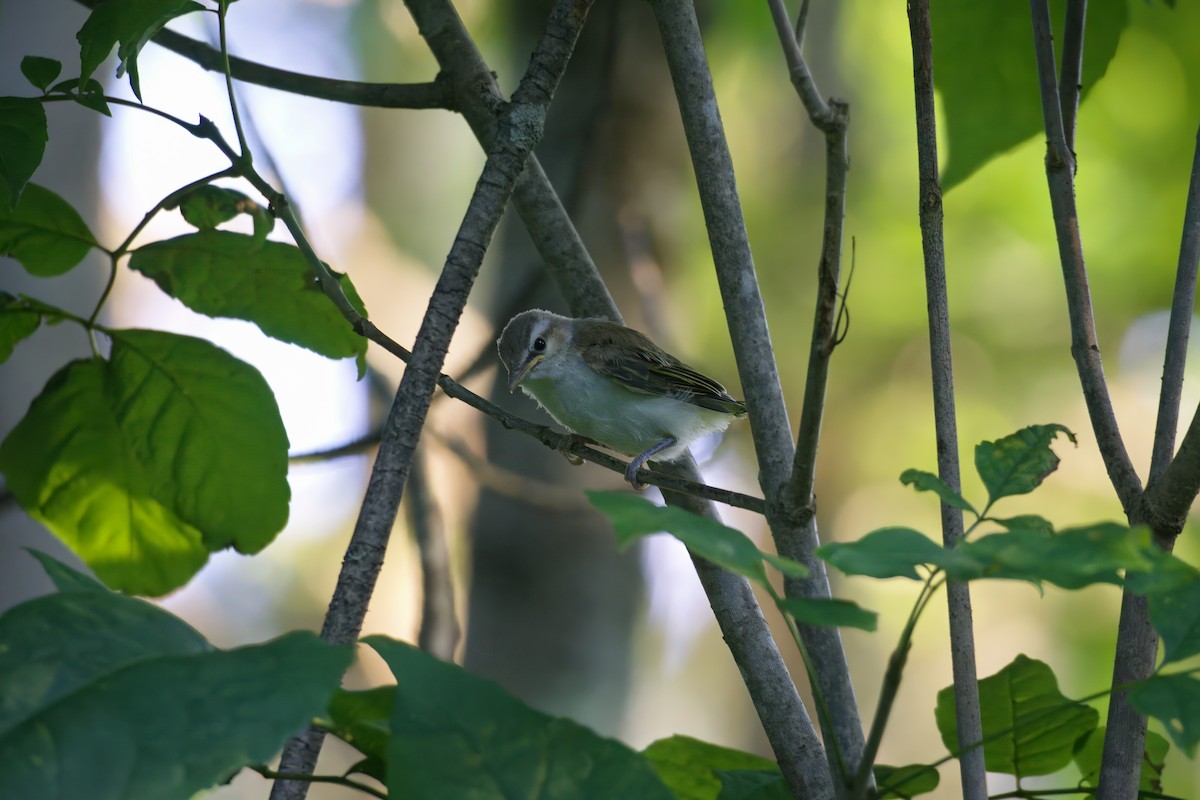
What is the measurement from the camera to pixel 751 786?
1152 millimetres

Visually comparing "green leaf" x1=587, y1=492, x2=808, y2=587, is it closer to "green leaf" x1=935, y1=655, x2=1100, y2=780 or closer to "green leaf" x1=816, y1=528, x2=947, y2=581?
"green leaf" x1=816, y1=528, x2=947, y2=581

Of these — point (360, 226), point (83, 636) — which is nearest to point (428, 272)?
point (360, 226)

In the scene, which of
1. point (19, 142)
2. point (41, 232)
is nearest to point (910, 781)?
point (19, 142)

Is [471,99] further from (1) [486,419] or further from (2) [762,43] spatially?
(2) [762,43]

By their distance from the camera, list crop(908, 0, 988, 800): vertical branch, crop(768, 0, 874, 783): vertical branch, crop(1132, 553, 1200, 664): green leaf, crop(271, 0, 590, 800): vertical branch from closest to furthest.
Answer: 1. crop(1132, 553, 1200, 664): green leaf
2. crop(768, 0, 874, 783): vertical branch
3. crop(271, 0, 590, 800): vertical branch
4. crop(908, 0, 988, 800): vertical branch

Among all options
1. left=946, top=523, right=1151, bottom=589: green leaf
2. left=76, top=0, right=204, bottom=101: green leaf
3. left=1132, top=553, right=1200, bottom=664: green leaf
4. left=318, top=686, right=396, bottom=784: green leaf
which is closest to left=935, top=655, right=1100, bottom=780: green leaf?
left=1132, top=553, right=1200, bottom=664: green leaf

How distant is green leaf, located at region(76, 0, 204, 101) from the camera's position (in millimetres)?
1123

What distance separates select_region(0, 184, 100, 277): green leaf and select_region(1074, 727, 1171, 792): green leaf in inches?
67.6

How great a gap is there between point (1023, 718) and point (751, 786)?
35 cm

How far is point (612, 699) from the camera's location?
340cm

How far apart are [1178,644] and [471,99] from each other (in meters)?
1.40

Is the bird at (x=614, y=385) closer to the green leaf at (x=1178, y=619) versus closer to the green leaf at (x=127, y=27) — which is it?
the green leaf at (x=127, y=27)

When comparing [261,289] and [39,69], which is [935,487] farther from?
[39,69]

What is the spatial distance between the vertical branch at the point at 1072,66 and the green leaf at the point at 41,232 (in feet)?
5.10
